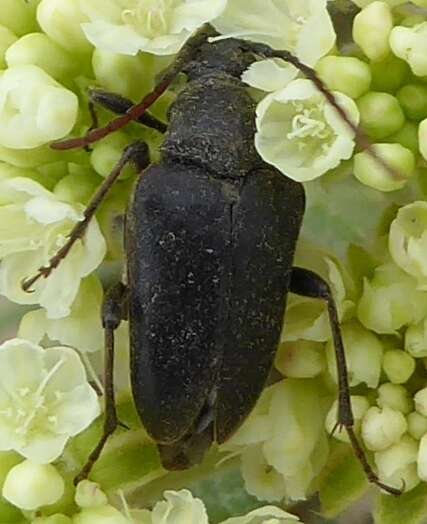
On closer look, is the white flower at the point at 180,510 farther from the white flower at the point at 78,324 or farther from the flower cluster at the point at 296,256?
the white flower at the point at 78,324

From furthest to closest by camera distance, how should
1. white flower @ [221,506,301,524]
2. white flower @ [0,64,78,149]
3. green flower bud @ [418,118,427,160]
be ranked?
white flower @ [221,506,301,524] → white flower @ [0,64,78,149] → green flower bud @ [418,118,427,160]

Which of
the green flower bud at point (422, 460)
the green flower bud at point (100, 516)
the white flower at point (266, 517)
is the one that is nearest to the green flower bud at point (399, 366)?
the green flower bud at point (422, 460)

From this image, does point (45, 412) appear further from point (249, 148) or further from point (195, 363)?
point (249, 148)

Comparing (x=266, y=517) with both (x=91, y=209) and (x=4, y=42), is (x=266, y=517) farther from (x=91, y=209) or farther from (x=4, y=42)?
(x=4, y=42)

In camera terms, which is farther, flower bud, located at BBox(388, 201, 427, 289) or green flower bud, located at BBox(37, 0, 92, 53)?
green flower bud, located at BBox(37, 0, 92, 53)

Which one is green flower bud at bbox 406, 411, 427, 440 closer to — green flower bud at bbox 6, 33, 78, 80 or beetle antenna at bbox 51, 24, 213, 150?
beetle antenna at bbox 51, 24, 213, 150

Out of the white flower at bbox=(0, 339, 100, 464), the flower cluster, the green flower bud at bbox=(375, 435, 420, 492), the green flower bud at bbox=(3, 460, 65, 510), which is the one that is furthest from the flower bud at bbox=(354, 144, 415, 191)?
the green flower bud at bbox=(3, 460, 65, 510)
